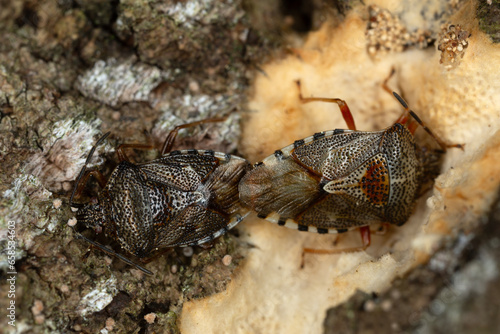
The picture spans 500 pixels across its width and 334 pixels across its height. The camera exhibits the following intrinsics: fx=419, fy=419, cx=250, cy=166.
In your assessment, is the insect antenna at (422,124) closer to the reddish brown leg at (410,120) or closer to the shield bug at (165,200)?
the reddish brown leg at (410,120)

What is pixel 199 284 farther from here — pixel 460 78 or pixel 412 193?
pixel 460 78

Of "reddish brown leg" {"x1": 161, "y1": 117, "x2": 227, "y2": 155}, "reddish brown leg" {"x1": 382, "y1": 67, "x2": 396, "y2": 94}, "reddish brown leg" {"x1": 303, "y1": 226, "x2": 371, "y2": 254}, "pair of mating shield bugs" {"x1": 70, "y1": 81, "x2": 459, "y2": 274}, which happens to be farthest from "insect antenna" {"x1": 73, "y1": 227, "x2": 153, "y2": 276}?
"reddish brown leg" {"x1": 382, "y1": 67, "x2": 396, "y2": 94}

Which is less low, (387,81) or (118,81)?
(118,81)

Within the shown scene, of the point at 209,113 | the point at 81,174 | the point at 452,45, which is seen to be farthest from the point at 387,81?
the point at 81,174

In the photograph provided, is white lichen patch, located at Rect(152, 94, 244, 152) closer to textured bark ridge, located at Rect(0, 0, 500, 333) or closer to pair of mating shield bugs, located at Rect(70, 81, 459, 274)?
textured bark ridge, located at Rect(0, 0, 500, 333)

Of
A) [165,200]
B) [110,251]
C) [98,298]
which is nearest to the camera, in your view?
[98,298]

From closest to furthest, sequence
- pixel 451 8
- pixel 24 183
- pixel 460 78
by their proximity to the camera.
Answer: pixel 24 183 < pixel 460 78 < pixel 451 8

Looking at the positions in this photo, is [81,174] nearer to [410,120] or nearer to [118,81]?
[118,81]

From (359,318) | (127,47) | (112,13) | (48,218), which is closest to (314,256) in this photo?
(359,318)
